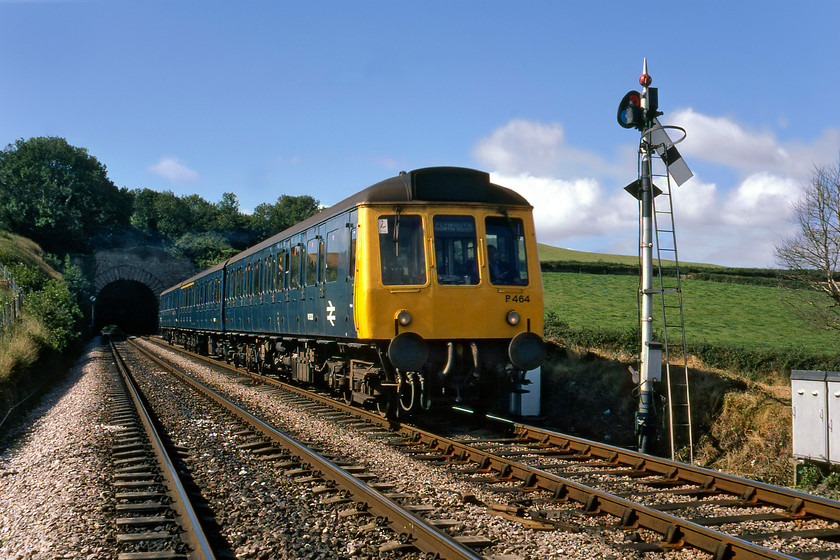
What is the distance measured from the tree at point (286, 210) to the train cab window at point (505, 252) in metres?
80.5

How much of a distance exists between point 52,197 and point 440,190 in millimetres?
52270

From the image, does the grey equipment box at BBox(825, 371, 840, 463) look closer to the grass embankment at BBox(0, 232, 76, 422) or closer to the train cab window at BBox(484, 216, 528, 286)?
the train cab window at BBox(484, 216, 528, 286)

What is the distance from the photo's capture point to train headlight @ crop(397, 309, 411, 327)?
354 inches

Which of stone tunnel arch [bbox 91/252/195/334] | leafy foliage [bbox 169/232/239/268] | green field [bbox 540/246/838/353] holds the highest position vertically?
leafy foliage [bbox 169/232/239/268]

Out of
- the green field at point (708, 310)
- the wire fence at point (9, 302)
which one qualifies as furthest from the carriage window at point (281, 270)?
the wire fence at point (9, 302)

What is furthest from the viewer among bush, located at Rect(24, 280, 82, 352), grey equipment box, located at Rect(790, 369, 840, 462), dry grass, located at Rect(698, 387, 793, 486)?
bush, located at Rect(24, 280, 82, 352)

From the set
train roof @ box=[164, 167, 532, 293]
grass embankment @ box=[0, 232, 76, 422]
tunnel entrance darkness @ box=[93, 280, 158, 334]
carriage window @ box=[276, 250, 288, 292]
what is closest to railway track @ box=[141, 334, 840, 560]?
train roof @ box=[164, 167, 532, 293]

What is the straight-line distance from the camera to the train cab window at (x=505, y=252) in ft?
31.1

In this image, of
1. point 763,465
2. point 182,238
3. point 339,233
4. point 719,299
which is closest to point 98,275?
point 182,238

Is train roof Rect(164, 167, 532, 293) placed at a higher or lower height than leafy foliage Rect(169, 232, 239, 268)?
lower

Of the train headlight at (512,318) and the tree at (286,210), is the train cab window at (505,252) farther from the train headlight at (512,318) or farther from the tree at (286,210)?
the tree at (286,210)

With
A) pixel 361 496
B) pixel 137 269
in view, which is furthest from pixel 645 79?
pixel 137 269

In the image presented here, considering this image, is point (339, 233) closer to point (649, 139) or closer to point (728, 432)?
point (649, 139)

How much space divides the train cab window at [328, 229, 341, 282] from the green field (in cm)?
766
